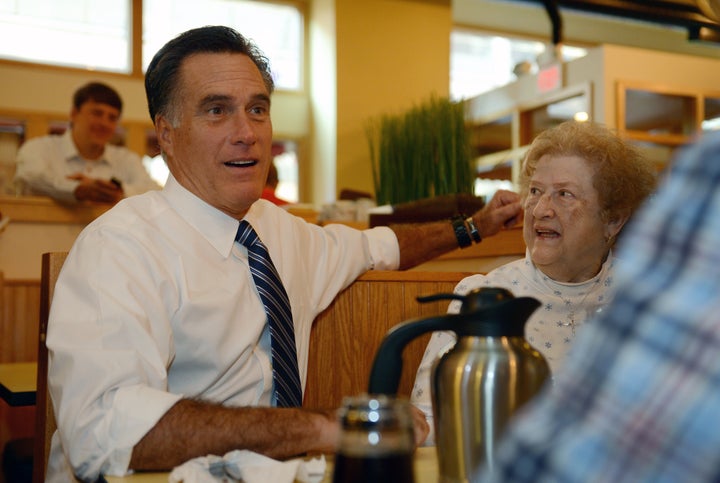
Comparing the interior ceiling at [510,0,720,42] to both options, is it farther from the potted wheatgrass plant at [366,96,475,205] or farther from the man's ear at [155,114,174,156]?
the man's ear at [155,114,174,156]

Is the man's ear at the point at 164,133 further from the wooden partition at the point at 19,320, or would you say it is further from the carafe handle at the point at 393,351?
the wooden partition at the point at 19,320

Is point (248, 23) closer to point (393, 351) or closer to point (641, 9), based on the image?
point (641, 9)

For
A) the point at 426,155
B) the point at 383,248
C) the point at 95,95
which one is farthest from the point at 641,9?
the point at 383,248

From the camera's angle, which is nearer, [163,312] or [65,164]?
[163,312]

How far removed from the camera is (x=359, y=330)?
196 centimetres

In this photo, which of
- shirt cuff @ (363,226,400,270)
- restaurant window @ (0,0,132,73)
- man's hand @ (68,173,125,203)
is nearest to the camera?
shirt cuff @ (363,226,400,270)

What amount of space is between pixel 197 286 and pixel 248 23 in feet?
22.9

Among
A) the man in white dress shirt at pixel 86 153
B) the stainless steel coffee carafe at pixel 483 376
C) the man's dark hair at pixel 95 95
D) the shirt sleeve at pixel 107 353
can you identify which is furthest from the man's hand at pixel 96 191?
the stainless steel coffee carafe at pixel 483 376

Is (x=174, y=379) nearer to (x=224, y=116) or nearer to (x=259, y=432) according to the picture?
(x=259, y=432)

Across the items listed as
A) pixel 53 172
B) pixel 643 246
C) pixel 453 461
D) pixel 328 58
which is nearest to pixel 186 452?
pixel 453 461

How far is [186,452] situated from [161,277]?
41 centimetres

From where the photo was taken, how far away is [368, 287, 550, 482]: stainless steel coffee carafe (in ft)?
2.79

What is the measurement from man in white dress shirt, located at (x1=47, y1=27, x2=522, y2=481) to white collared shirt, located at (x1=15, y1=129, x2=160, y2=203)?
2.39 metres

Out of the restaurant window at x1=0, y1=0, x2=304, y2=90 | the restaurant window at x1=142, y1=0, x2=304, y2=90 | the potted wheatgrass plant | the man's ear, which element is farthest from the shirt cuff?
the restaurant window at x1=142, y1=0, x2=304, y2=90
